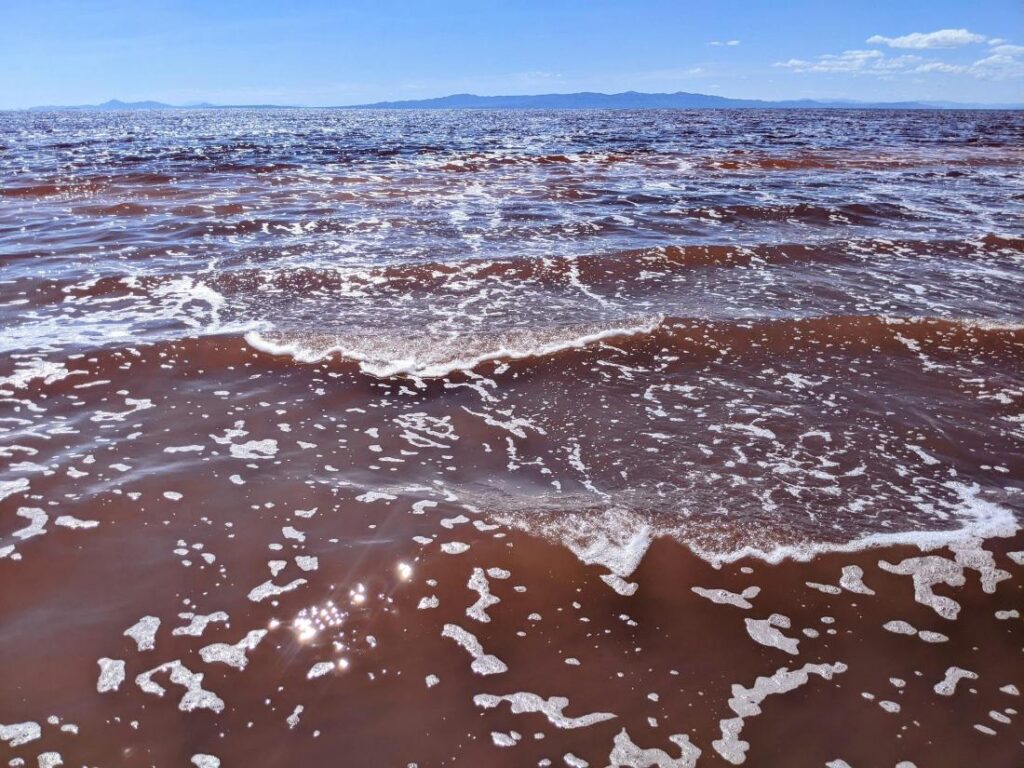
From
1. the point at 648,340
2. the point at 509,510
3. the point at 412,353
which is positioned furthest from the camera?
the point at 648,340

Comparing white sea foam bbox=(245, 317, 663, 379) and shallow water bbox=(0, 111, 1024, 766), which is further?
white sea foam bbox=(245, 317, 663, 379)

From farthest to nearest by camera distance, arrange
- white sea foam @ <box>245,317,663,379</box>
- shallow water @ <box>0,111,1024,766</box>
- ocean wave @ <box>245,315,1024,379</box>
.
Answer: ocean wave @ <box>245,315,1024,379</box>, white sea foam @ <box>245,317,663,379</box>, shallow water @ <box>0,111,1024,766</box>

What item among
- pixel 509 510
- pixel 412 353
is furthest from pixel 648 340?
pixel 509 510

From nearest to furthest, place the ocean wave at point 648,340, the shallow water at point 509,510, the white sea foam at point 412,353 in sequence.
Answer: the shallow water at point 509,510, the white sea foam at point 412,353, the ocean wave at point 648,340

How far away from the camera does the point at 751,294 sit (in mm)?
7996

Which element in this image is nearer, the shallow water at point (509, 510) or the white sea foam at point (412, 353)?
the shallow water at point (509, 510)

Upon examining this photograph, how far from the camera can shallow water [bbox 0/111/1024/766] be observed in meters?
2.47

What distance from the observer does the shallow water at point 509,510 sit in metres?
2.47

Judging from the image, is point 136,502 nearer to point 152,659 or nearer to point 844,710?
point 152,659

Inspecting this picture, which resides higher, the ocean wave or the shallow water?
the ocean wave

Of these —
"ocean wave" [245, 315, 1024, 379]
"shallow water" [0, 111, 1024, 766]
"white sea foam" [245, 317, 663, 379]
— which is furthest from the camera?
"ocean wave" [245, 315, 1024, 379]

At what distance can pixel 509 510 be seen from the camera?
3738mm

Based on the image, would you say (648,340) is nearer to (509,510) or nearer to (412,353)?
(412,353)

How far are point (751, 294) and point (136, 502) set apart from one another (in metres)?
7.12
